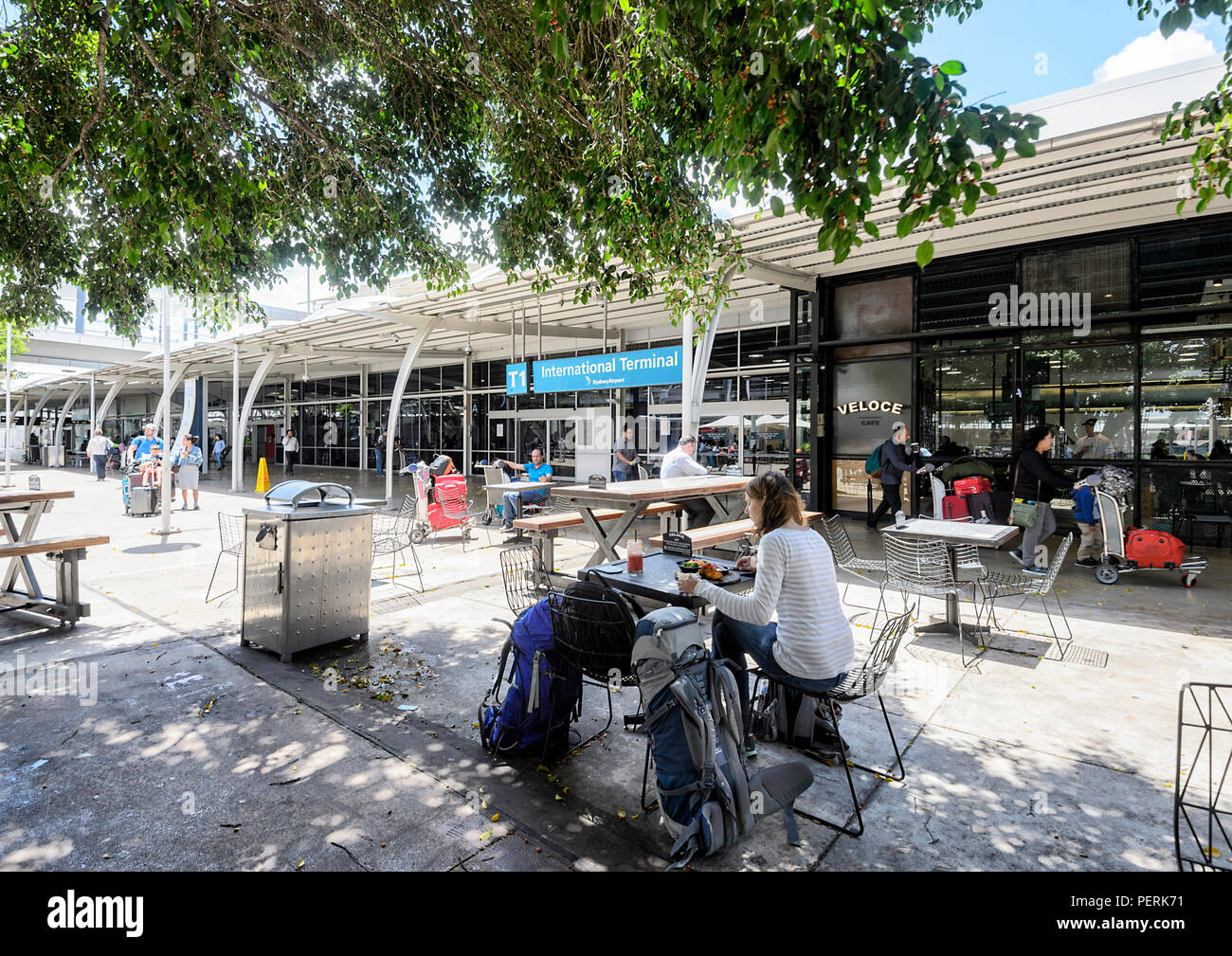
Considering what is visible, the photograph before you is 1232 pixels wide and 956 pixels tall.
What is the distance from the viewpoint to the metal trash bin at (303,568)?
469cm

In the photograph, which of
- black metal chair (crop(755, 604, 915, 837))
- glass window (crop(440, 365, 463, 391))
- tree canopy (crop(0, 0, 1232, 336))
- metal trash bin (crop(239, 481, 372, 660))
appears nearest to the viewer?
tree canopy (crop(0, 0, 1232, 336))

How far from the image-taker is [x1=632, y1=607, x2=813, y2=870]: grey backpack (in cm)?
256

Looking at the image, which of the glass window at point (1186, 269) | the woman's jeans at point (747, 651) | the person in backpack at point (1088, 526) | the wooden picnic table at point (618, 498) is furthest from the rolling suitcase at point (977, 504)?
Result: the woman's jeans at point (747, 651)

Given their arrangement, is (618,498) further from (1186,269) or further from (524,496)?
(1186,269)

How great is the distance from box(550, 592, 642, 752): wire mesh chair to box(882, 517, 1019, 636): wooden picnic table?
11.5 feet

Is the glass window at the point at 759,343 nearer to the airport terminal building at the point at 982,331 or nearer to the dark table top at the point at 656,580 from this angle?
the airport terminal building at the point at 982,331

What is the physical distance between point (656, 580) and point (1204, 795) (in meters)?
2.79

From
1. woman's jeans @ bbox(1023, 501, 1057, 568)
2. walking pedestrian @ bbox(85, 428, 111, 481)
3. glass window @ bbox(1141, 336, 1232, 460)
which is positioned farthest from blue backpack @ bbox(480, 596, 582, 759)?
walking pedestrian @ bbox(85, 428, 111, 481)

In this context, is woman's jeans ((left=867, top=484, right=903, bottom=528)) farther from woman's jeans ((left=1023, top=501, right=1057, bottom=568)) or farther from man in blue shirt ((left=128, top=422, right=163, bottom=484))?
man in blue shirt ((left=128, top=422, right=163, bottom=484))

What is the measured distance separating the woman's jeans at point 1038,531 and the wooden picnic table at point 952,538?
7.69 ft

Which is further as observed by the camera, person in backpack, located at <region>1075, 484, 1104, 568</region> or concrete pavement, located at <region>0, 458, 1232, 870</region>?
person in backpack, located at <region>1075, 484, 1104, 568</region>

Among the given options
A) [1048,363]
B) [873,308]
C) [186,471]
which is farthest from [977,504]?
[186,471]

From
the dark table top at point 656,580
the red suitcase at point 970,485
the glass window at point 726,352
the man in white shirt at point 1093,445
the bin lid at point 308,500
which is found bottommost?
the dark table top at point 656,580
